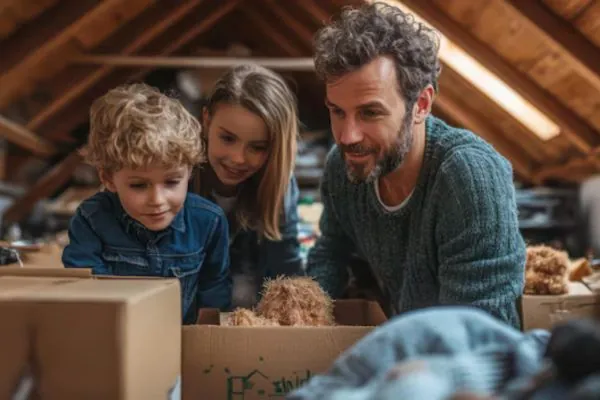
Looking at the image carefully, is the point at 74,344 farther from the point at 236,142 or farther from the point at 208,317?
the point at 236,142

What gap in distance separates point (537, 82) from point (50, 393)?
3.12m

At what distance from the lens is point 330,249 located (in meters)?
1.94

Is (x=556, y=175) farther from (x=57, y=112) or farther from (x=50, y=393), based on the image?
(x=50, y=393)

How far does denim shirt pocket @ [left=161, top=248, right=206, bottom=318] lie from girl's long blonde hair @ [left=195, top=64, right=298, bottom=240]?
279 mm

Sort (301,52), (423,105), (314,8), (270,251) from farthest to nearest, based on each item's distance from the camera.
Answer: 1. (301,52)
2. (314,8)
3. (270,251)
4. (423,105)

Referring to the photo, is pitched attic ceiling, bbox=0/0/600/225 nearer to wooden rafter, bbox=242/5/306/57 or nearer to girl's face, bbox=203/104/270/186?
wooden rafter, bbox=242/5/306/57

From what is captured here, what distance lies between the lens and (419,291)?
63.8 inches

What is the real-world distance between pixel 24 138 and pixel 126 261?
10.8ft

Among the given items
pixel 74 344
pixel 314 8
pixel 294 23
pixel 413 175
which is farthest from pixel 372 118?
pixel 294 23

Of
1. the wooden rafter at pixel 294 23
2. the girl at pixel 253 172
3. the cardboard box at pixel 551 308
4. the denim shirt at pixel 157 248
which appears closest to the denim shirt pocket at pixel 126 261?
the denim shirt at pixel 157 248

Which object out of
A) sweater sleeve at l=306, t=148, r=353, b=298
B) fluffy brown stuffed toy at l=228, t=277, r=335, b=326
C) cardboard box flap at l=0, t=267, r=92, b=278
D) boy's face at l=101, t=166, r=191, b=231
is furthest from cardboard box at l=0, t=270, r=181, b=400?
sweater sleeve at l=306, t=148, r=353, b=298

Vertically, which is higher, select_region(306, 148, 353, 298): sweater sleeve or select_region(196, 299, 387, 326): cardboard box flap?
select_region(306, 148, 353, 298): sweater sleeve

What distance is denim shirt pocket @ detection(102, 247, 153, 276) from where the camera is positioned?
153 cm

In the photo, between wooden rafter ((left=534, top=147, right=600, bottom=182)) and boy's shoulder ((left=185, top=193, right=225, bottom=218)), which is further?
wooden rafter ((left=534, top=147, right=600, bottom=182))
